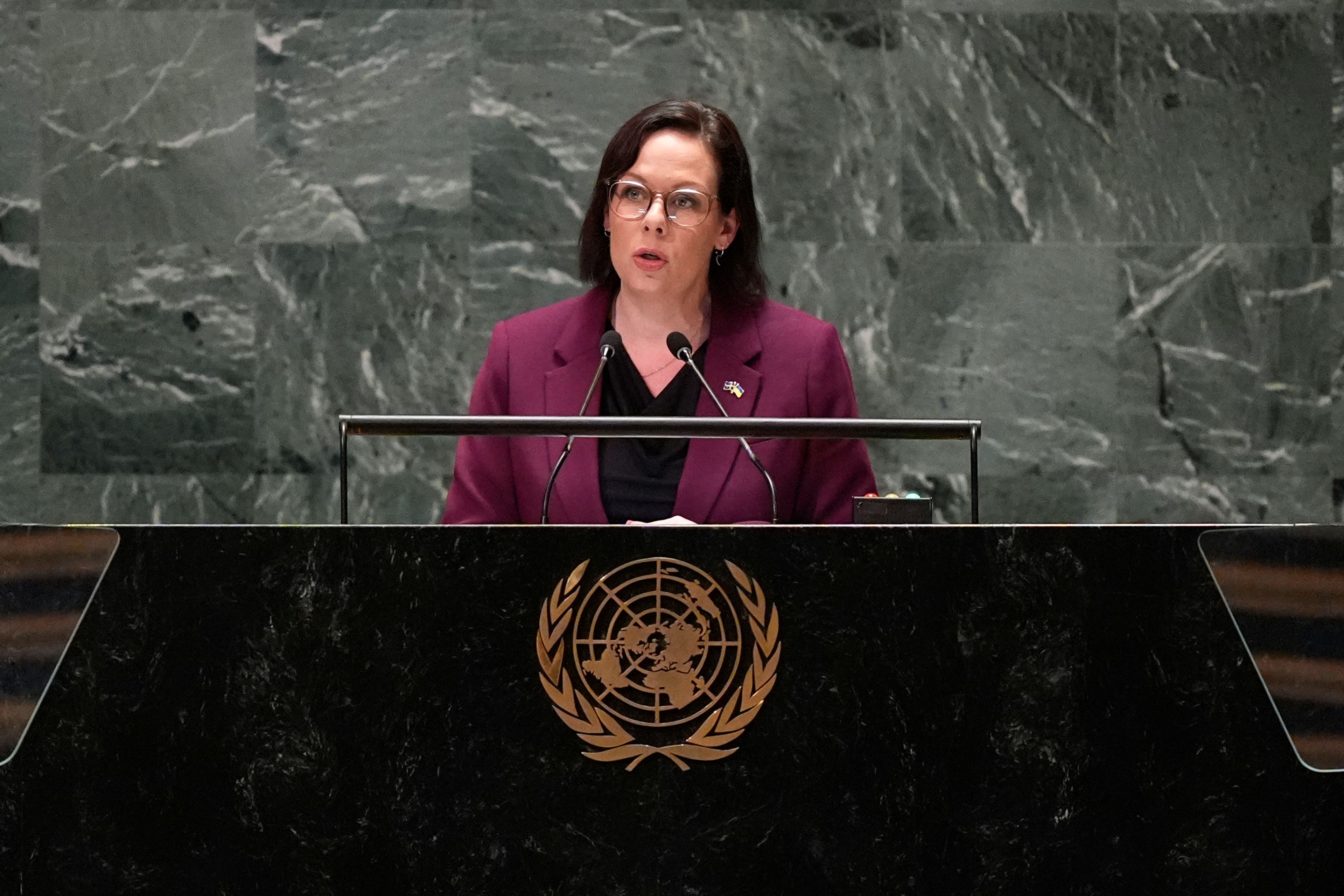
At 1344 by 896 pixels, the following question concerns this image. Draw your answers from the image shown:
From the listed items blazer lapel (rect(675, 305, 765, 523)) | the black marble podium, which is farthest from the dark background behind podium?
the black marble podium

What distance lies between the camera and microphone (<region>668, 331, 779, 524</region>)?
2154 millimetres

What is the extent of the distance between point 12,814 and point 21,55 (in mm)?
3088

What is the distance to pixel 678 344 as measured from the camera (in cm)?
230

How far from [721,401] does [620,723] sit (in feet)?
3.37

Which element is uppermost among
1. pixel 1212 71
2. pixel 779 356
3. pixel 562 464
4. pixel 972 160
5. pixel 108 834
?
pixel 1212 71

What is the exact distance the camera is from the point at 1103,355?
13.4 feet

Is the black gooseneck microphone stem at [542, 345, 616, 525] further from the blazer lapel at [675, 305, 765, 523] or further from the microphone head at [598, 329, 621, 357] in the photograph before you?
the blazer lapel at [675, 305, 765, 523]

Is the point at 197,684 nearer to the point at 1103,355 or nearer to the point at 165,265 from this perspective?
the point at 165,265

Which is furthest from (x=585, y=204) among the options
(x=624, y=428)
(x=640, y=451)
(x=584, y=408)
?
(x=624, y=428)

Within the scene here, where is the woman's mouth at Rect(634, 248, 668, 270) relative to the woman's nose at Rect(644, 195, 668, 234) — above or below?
below

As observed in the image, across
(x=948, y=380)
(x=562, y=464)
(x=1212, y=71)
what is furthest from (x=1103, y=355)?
(x=562, y=464)

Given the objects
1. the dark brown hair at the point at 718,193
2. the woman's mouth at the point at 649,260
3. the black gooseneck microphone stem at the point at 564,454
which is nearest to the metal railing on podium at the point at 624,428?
the black gooseneck microphone stem at the point at 564,454

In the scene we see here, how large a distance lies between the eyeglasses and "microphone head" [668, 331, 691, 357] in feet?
1.22

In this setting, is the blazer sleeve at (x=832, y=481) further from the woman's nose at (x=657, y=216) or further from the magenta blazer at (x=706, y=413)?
the woman's nose at (x=657, y=216)
